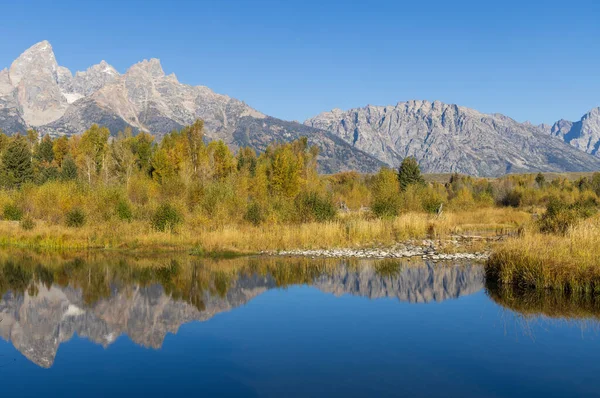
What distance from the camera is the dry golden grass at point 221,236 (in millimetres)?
34688

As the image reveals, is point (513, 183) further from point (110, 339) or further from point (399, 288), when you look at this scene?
point (110, 339)

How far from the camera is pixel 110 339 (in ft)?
53.5

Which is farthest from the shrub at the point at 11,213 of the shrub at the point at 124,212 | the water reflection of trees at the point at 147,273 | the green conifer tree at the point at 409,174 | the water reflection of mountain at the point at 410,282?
the green conifer tree at the point at 409,174

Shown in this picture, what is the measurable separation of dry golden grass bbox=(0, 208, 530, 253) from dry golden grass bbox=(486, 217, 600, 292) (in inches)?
531

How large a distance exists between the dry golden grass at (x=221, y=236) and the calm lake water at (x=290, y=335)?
280 inches

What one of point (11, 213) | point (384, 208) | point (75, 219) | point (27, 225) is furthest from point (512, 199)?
point (11, 213)

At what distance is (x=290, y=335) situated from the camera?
1645cm

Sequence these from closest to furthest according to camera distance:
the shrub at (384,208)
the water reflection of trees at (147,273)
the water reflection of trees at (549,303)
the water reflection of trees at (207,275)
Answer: the water reflection of trees at (549,303) < the water reflection of trees at (207,275) < the water reflection of trees at (147,273) < the shrub at (384,208)

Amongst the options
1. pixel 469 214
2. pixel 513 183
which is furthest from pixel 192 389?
pixel 513 183

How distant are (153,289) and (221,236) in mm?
12000

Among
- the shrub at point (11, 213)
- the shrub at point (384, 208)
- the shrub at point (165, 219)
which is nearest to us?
the shrub at point (165, 219)

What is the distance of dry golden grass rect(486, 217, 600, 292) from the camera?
19.9 meters

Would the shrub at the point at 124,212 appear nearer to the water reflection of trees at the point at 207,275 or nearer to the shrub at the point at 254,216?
the water reflection of trees at the point at 207,275

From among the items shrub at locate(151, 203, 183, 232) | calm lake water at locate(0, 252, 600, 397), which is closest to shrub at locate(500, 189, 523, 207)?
calm lake water at locate(0, 252, 600, 397)
